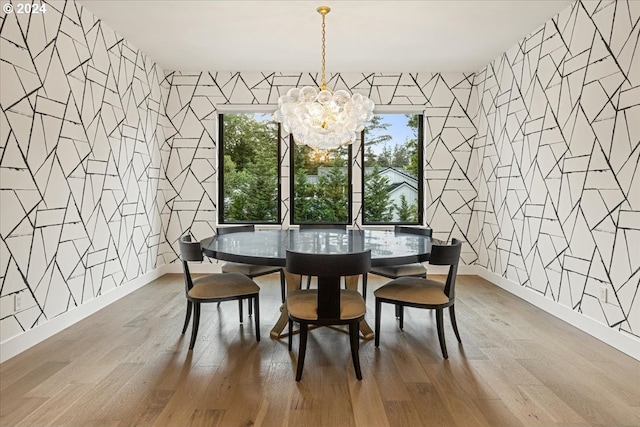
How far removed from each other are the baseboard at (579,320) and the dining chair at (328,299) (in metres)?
1.97

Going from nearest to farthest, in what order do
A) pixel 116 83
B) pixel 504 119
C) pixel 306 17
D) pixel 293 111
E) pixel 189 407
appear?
pixel 189 407, pixel 293 111, pixel 306 17, pixel 116 83, pixel 504 119

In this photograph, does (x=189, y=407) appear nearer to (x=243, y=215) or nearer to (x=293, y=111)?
(x=293, y=111)

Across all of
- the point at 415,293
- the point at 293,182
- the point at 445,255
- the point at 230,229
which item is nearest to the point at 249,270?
the point at 230,229

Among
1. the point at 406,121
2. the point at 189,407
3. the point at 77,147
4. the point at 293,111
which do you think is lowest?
the point at 189,407

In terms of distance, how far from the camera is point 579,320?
316 cm

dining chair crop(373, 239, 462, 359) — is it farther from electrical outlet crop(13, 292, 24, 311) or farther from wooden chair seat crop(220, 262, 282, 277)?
electrical outlet crop(13, 292, 24, 311)

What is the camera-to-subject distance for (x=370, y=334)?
2.92 metres

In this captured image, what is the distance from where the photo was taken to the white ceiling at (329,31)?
3.37 meters

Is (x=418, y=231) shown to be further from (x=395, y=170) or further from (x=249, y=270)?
(x=395, y=170)

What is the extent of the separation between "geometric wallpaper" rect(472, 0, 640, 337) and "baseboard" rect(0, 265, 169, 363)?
14.2 ft

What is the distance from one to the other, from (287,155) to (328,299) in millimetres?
3366

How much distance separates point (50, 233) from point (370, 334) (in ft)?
8.75

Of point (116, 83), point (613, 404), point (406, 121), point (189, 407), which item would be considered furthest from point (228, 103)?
point (613, 404)

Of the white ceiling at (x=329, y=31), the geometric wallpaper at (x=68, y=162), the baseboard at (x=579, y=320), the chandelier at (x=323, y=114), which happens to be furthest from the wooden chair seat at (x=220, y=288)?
the baseboard at (x=579, y=320)
